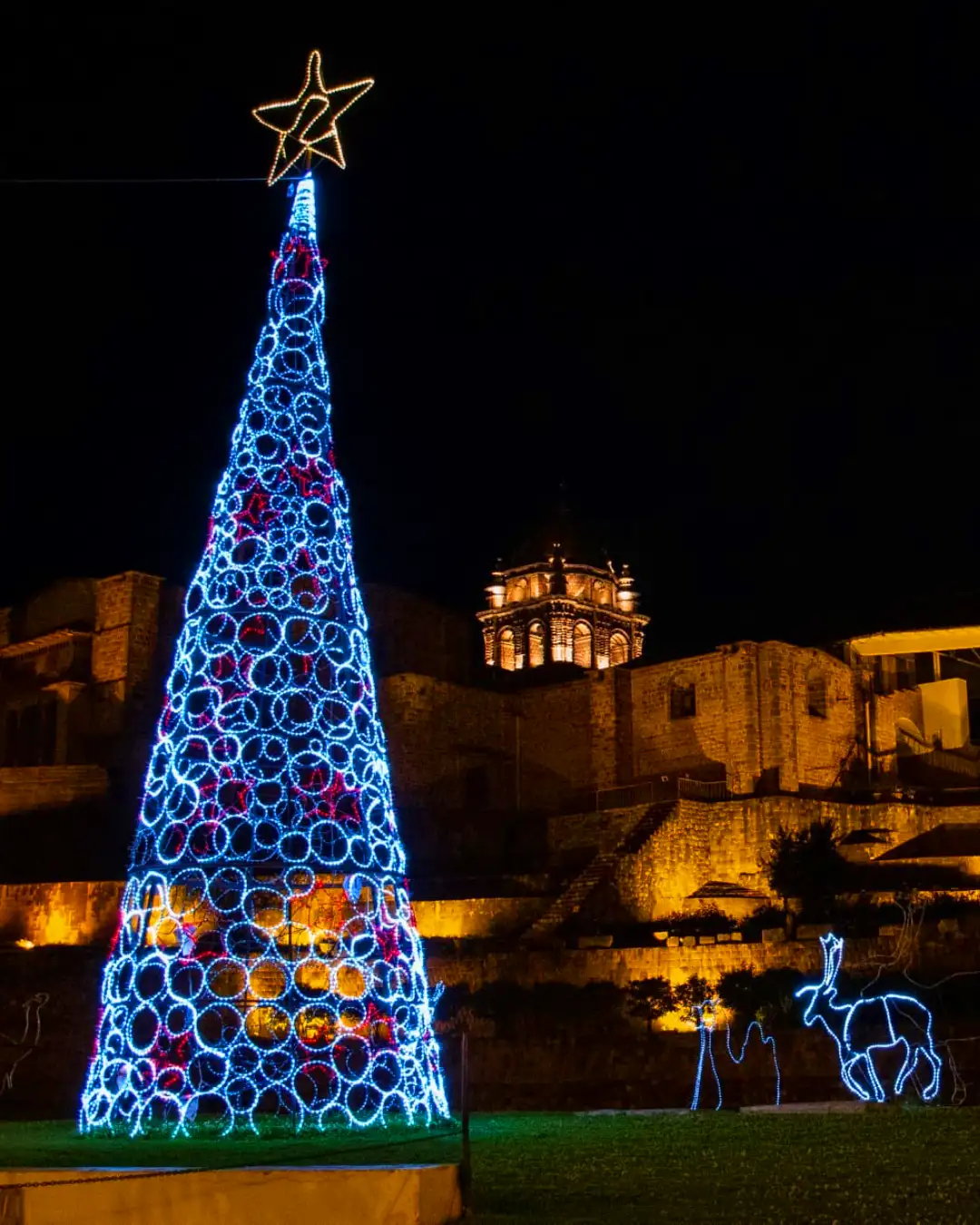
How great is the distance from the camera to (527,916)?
29.9 m

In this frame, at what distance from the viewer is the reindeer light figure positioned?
18.2m

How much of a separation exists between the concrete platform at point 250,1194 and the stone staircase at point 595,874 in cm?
2015

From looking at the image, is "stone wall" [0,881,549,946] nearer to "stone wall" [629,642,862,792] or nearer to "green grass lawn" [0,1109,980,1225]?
"stone wall" [629,642,862,792]

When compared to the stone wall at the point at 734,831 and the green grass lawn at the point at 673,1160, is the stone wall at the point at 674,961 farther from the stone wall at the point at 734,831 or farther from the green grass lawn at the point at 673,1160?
the green grass lawn at the point at 673,1160

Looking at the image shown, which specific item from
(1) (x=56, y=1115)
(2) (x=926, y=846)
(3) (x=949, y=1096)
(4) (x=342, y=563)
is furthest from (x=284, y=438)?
(2) (x=926, y=846)

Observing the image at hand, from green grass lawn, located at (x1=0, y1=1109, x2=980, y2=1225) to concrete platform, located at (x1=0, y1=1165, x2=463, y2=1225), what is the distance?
60cm

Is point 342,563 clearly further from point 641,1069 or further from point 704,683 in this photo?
point 704,683

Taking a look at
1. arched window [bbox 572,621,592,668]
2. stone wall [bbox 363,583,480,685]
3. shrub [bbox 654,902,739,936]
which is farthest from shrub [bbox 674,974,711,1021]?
arched window [bbox 572,621,592,668]

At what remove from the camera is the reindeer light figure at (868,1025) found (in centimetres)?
1822

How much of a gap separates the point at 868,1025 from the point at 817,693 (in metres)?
16.2

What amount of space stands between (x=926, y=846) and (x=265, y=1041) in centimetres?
1541

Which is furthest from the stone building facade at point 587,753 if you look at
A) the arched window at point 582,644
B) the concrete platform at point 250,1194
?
the concrete platform at point 250,1194

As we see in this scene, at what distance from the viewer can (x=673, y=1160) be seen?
11.2 meters

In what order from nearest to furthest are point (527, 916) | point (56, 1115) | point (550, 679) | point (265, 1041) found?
point (56, 1115)
point (265, 1041)
point (527, 916)
point (550, 679)
